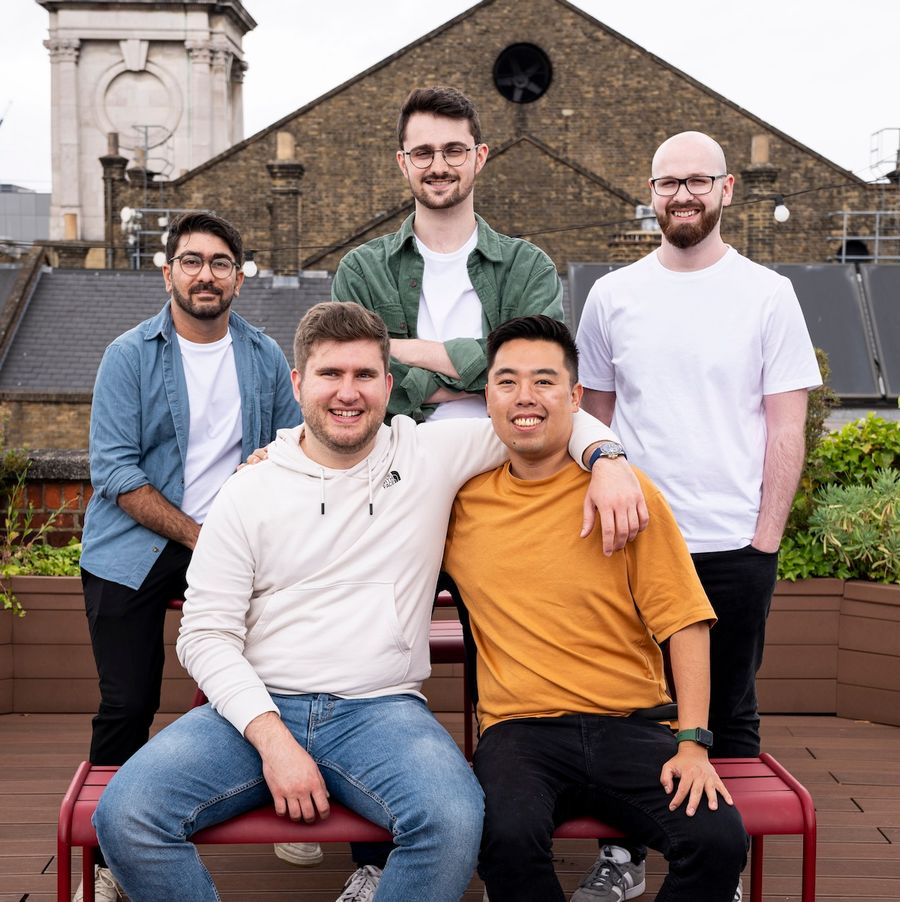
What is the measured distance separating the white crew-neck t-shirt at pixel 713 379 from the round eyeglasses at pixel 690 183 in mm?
225

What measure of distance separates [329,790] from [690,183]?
73.2 inches

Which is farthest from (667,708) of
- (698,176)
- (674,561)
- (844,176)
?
(844,176)

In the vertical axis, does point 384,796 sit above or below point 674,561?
below

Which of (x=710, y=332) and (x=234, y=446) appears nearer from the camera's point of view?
(x=710, y=332)

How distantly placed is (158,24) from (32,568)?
1633 inches

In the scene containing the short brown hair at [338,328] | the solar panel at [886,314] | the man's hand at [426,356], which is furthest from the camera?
the solar panel at [886,314]

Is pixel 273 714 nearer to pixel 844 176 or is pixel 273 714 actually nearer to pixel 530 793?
pixel 530 793

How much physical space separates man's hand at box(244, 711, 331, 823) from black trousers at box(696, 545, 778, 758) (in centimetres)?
124

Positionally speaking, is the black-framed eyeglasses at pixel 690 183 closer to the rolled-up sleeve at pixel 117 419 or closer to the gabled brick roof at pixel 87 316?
the rolled-up sleeve at pixel 117 419

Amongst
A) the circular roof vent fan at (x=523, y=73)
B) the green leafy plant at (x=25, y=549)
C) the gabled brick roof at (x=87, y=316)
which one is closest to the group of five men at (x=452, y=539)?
the green leafy plant at (x=25, y=549)

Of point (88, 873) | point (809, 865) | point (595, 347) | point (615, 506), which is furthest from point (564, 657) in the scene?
point (88, 873)

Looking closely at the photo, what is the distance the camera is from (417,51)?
27.8 meters

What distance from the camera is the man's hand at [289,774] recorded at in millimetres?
2574

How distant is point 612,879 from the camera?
10.6 feet
